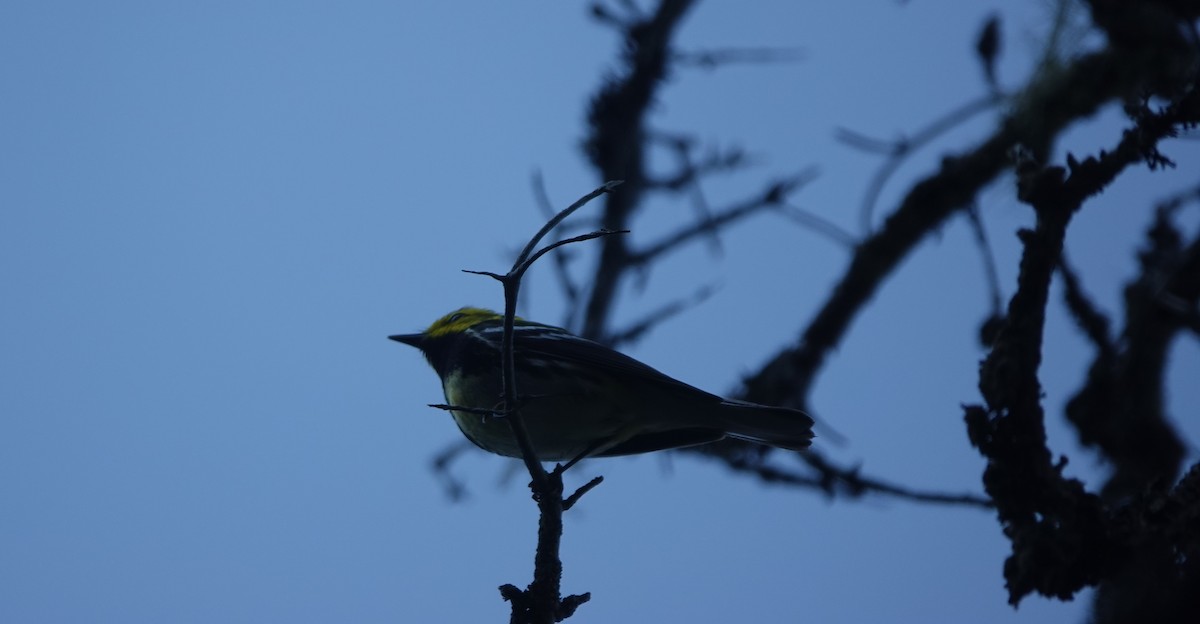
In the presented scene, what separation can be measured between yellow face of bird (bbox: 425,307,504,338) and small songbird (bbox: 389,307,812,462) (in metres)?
1.03

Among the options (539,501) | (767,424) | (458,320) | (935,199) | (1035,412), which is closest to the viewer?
(1035,412)

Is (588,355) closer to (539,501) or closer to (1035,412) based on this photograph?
(539,501)

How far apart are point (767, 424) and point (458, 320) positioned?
237cm

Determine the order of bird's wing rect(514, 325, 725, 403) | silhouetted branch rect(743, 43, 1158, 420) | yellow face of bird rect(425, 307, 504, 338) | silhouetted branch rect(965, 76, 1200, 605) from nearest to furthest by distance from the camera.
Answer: silhouetted branch rect(965, 76, 1200, 605) < bird's wing rect(514, 325, 725, 403) < silhouetted branch rect(743, 43, 1158, 420) < yellow face of bird rect(425, 307, 504, 338)

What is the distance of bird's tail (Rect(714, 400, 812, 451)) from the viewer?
506cm

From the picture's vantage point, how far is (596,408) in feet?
16.9

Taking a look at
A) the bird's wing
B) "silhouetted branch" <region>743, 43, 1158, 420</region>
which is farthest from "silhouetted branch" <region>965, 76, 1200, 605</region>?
"silhouetted branch" <region>743, 43, 1158, 420</region>

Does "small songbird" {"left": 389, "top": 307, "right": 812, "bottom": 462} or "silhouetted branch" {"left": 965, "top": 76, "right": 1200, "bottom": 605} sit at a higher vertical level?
"small songbird" {"left": 389, "top": 307, "right": 812, "bottom": 462}

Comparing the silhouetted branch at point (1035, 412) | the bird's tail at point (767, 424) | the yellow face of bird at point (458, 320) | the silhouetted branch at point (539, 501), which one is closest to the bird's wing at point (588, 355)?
the bird's tail at point (767, 424)

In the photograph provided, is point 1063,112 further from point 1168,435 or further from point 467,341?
point 467,341

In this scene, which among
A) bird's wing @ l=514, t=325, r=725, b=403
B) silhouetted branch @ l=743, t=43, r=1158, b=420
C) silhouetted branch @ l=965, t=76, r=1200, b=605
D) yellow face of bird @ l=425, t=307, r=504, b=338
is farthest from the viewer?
yellow face of bird @ l=425, t=307, r=504, b=338

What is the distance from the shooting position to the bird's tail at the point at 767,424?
5062 mm

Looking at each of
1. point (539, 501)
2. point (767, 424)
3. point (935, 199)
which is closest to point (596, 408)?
point (767, 424)

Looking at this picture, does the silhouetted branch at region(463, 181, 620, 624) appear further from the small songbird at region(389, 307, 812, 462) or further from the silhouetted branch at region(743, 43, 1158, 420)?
the silhouetted branch at region(743, 43, 1158, 420)
